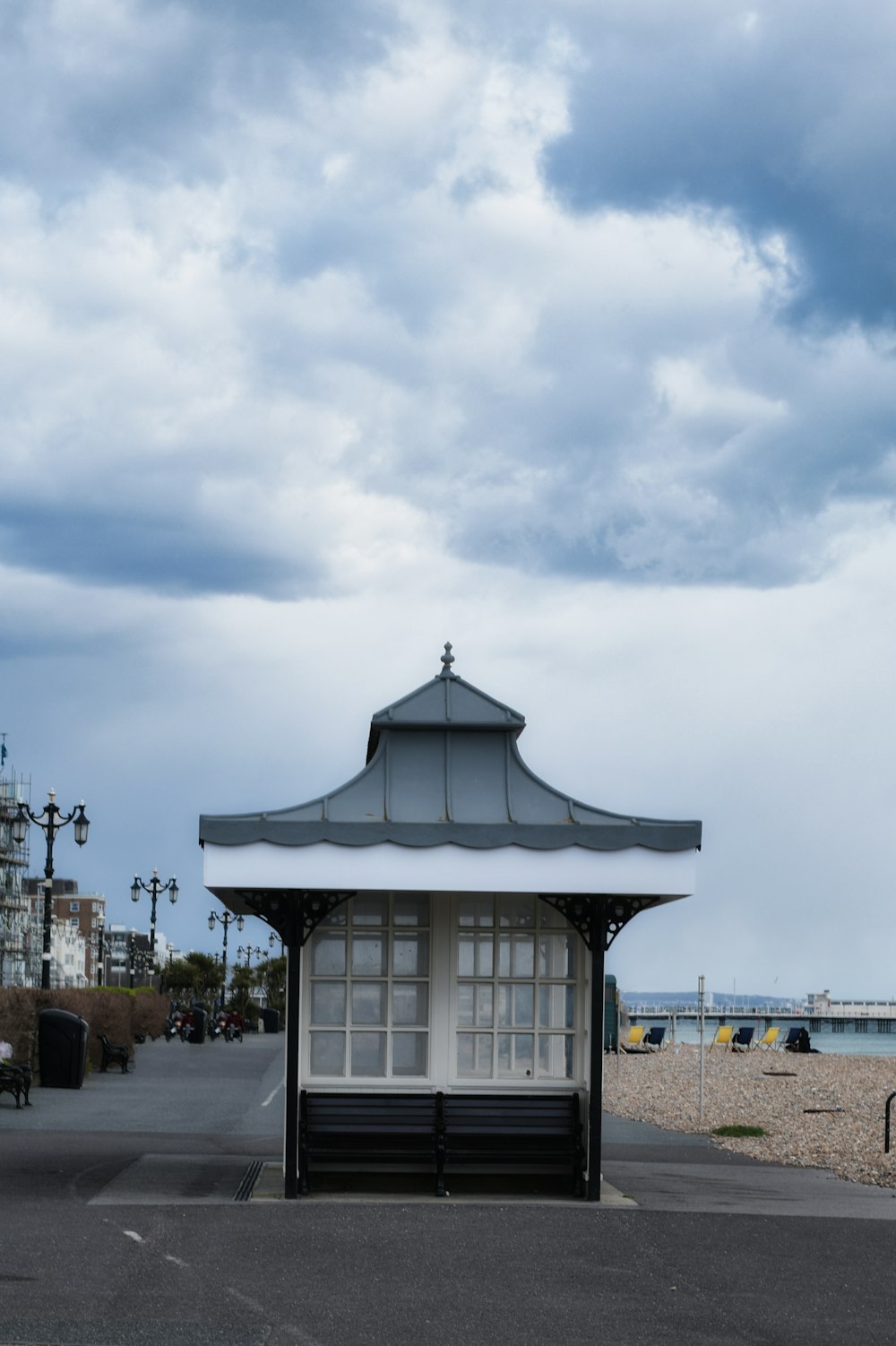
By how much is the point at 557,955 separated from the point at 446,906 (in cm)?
117

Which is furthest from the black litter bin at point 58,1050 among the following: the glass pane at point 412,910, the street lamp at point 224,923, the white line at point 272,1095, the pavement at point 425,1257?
the street lamp at point 224,923

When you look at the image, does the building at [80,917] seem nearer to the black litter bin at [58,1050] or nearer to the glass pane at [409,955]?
the black litter bin at [58,1050]

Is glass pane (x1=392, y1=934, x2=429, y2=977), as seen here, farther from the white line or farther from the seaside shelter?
the white line

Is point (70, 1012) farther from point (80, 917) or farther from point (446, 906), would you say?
point (80, 917)

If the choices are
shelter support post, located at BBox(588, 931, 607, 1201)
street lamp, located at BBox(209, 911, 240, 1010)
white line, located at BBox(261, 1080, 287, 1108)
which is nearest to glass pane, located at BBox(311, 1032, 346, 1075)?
shelter support post, located at BBox(588, 931, 607, 1201)

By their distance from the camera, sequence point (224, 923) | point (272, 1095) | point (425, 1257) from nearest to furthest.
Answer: point (425, 1257) < point (272, 1095) < point (224, 923)

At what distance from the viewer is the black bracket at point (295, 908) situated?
14.4 meters

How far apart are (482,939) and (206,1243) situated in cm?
441

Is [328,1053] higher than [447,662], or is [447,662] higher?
[447,662]

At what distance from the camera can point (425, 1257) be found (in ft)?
37.1

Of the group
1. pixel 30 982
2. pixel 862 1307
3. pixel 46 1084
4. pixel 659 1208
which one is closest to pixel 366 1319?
pixel 862 1307

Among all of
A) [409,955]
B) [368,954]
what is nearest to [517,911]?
[409,955]

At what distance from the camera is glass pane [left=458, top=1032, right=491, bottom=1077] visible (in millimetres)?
15047

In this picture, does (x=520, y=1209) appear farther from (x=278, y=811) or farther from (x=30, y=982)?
(x=30, y=982)
